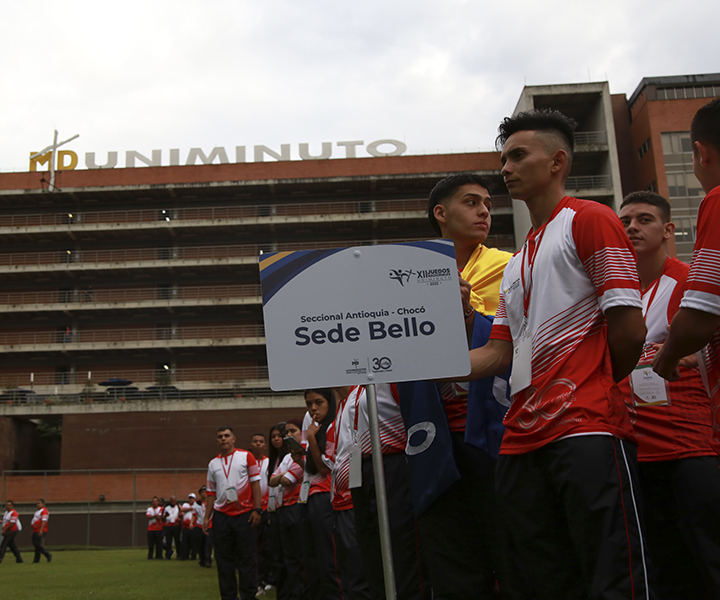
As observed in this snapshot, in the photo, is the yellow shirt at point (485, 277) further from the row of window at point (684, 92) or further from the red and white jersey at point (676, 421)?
the row of window at point (684, 92)

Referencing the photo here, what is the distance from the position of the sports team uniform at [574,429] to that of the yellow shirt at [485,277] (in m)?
0.77

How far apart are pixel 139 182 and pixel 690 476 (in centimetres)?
5382

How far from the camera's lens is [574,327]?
100.0 inches

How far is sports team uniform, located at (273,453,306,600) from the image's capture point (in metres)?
9.07

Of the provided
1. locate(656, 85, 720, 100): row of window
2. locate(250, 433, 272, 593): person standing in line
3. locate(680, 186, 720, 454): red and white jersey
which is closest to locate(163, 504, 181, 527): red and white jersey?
locate(250, 433, 272, 593): person standing in line

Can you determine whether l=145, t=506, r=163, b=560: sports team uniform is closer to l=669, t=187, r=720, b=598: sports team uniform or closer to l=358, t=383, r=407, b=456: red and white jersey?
l=358, t=383, r=407, b=456: red and white jersey

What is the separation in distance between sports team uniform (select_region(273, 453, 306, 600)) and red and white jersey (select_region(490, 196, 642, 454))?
6.73 metres

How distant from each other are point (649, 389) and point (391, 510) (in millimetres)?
1444

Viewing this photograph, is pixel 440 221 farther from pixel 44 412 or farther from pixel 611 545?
pixel 44 412

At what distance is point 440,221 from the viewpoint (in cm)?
400

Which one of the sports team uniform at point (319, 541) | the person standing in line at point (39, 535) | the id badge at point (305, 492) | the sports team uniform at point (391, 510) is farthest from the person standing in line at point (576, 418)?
the person standing in line at point (39, 535)

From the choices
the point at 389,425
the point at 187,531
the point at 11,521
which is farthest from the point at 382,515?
the point at 11,521

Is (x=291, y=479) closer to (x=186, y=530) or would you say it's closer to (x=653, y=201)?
(x=653, y=201)

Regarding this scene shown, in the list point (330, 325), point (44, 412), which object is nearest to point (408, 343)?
point (330, 325)
